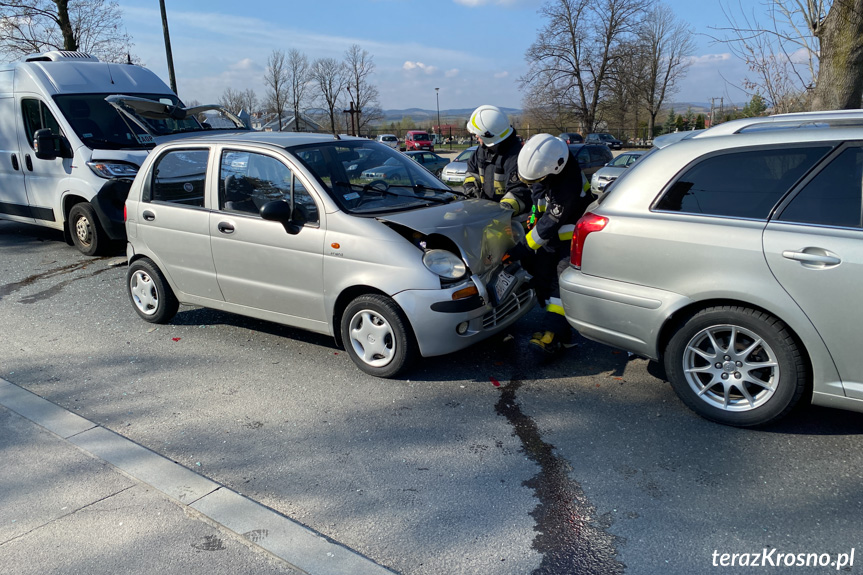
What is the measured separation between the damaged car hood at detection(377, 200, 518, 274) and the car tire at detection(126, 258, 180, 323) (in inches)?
100

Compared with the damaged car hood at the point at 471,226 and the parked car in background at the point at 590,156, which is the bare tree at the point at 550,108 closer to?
the parked car in background at the point at 590,156

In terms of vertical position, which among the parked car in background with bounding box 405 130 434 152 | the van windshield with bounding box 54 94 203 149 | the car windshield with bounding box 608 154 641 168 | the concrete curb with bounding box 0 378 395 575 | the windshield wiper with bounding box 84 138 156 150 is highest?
the parked car in background with bounding box 405 130 434 152

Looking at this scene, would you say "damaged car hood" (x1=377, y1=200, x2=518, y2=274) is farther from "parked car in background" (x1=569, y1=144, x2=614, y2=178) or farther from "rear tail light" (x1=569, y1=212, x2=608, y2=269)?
"parked car in background" (x1=569, y1=144, x2=614, y2=178)

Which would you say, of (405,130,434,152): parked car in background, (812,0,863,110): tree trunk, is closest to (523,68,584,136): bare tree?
(405,130,434,152): parked car in background

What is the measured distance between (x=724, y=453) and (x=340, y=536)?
2184 mm

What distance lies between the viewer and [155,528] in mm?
3006

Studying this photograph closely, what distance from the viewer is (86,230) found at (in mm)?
8969

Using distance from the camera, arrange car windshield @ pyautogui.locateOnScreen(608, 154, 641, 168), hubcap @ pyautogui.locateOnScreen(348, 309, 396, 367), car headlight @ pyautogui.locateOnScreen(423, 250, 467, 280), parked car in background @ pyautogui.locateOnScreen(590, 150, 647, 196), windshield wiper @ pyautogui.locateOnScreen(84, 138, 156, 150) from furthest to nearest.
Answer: car windshield @ pyautogui.locateOnScreen(608, 154, 641, 168)
parked car in background @ pyautogui.locateOnScreen(590, 150, 647, 196)
windshield wiper @ pyautogui.locateOnScreen(84, 138, 156, 150)
hubcap @ pyautogui.locateOnScreen(348, 309, 396, 367)
car headlight @ pyautogui.locateOnScreen(423, 250, 467, 280)

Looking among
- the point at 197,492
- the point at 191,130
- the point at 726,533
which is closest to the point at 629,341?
the point at 726,533

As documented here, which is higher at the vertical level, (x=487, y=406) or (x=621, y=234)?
(x=621, y=234)

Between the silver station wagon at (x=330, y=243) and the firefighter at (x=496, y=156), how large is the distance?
638 millimetres

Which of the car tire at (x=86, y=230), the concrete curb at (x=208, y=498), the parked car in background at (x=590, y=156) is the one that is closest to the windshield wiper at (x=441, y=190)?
the concrete curb at (x=208, y=498)

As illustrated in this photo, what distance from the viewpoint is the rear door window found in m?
3.47

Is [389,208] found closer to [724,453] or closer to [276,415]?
[276,415]
